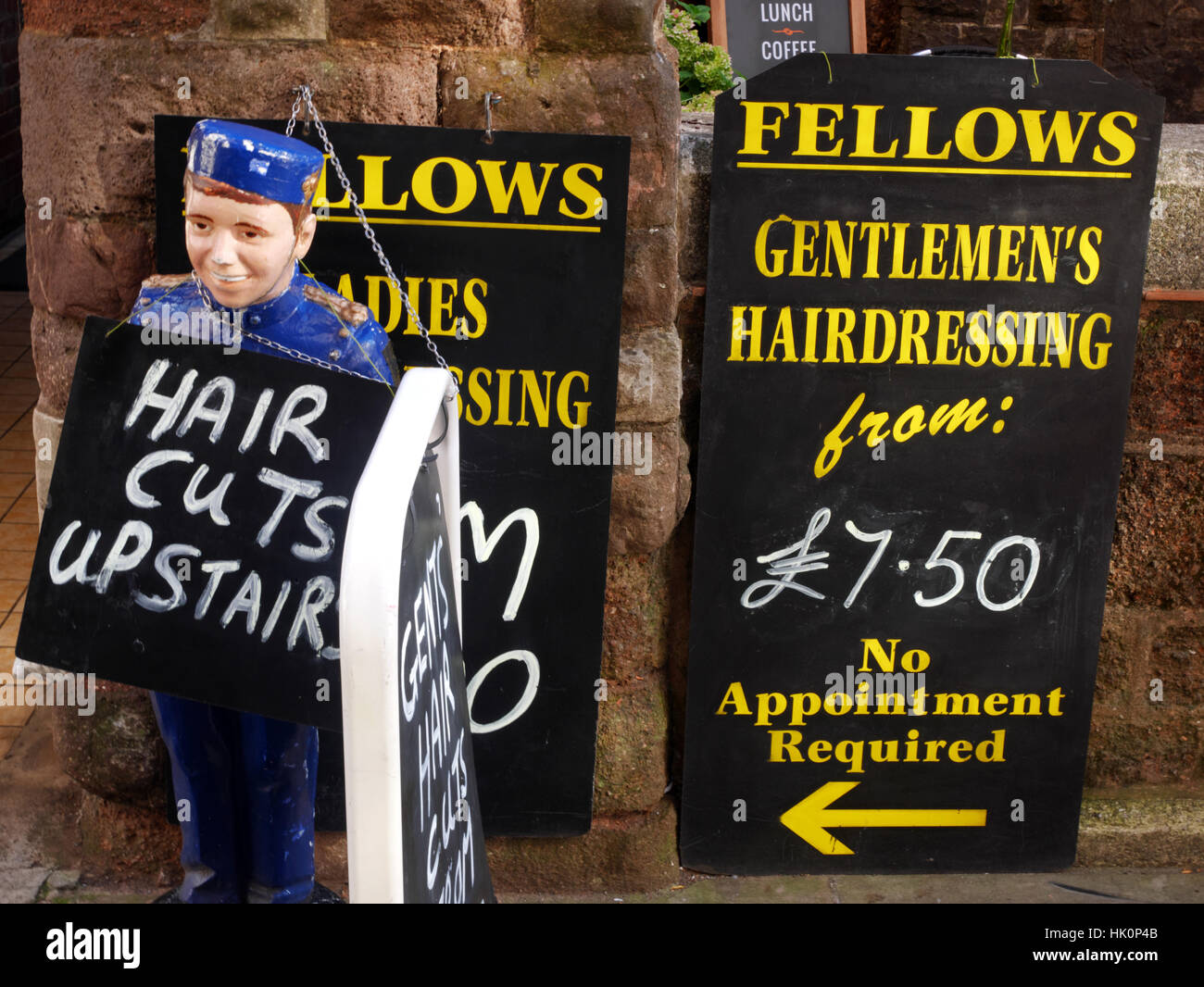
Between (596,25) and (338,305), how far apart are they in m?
0.80

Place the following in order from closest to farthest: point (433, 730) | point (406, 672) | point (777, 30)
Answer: point (406, 672) < point (433, 730) < point (777, 30)

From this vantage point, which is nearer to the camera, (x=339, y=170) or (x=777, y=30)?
(x=339, y=170)

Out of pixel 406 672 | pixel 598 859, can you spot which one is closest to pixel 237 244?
pixel 406 672

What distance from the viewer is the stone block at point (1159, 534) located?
10.2 feet

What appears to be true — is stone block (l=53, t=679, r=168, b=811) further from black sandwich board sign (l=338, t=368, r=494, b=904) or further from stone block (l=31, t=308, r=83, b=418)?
black sandwich board sign (l=338, t=368, r=494, b=904)

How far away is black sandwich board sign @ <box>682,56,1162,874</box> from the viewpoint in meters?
2.81

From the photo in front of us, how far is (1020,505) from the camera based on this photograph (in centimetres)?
304

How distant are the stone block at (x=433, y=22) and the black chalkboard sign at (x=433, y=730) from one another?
126 cm

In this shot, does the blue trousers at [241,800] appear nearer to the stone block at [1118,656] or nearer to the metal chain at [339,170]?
the metal chain at [339,170]

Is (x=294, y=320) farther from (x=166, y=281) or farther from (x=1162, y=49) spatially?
(x=1162, y=49)

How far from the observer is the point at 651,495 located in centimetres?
291

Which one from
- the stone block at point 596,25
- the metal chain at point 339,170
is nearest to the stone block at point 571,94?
the stone block at point 596,25

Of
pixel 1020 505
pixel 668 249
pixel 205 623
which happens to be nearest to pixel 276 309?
pixel 205 623

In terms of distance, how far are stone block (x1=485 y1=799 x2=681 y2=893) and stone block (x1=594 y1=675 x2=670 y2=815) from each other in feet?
0.20
